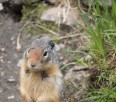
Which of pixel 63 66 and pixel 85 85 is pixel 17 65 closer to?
pixel 63 66

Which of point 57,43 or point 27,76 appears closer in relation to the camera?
point 27,76

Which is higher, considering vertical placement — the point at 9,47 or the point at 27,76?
the point at 27,76

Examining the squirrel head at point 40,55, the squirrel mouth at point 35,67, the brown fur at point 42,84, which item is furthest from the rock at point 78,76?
the squirrel mouth at point 35,67

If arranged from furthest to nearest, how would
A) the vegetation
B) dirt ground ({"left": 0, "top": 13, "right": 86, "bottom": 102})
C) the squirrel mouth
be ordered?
1. dirt ground ({"left": 0, "top": 13, "right": 86, "bottom": 102})
2. the vegetation
3. the squirrel mouth

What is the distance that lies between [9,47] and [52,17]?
2.27 ft

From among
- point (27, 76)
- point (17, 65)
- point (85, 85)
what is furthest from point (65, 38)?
point (27, 76)

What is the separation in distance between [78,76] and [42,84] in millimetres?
747

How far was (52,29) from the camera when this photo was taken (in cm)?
631

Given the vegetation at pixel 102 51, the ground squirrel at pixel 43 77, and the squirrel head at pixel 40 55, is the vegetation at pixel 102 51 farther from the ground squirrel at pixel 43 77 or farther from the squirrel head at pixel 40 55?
the squirrel head at pixel 40 55

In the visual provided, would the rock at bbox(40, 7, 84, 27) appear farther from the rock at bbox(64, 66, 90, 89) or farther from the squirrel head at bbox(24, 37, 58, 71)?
the squirrel head at bbox(24, 37, 58, 71)

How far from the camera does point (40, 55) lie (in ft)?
14.3

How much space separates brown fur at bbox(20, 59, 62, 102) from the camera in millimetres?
4637

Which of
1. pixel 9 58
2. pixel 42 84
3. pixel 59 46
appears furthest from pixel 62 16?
pixel 42 84

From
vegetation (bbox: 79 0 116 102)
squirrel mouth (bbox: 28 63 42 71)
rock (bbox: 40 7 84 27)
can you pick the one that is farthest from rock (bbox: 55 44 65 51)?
squirrel mouth (bbox: 28 63 42 71)
